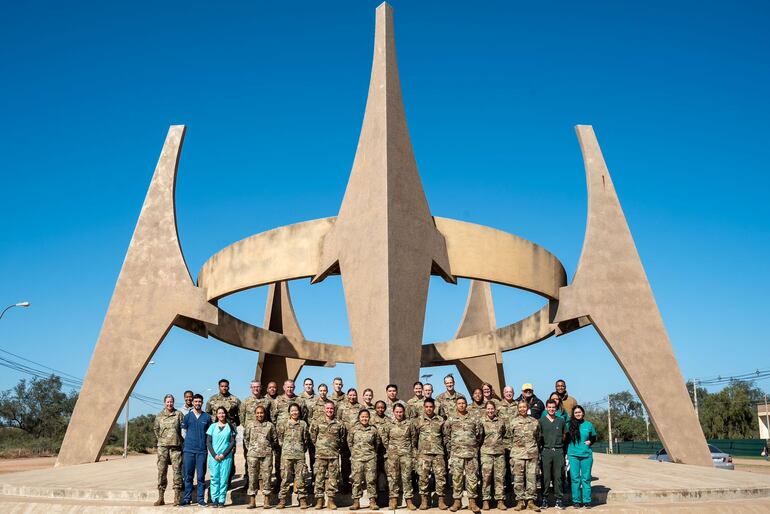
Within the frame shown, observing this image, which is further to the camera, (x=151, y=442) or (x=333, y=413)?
(x=151, y=442)

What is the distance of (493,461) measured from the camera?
8641 mm

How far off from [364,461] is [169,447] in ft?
9.42

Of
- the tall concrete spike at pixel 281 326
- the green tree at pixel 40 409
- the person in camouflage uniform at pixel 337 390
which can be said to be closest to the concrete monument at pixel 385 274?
the person in camouflage uniform at pixel 337 390

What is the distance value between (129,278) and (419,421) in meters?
11.6

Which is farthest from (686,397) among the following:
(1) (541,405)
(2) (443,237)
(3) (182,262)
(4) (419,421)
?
(3) (182,262)

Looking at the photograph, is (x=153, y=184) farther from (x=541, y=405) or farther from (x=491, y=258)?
(x=541, y=405)

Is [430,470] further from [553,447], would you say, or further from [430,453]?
[553,447]

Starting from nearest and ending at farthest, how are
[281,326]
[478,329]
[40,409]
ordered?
[281,326], [478,329], [40,409]

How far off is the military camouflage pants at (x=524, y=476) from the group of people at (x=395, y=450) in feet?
0.04

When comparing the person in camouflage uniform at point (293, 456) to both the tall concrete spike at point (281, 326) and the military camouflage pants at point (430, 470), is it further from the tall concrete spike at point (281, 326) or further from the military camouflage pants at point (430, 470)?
the tall concrete spike at point (281, 326)

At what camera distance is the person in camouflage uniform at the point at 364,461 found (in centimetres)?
857

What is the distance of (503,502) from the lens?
8633 mm

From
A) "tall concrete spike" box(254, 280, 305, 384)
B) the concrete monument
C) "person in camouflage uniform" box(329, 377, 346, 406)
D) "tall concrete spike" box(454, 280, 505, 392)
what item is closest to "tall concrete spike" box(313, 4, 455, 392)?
the concrete monument

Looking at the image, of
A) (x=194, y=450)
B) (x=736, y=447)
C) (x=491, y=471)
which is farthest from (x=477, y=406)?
(x=736, y=447)
